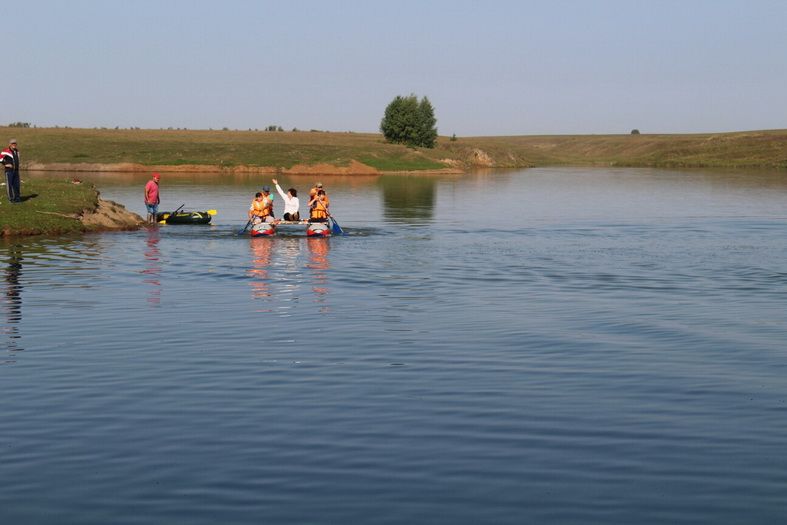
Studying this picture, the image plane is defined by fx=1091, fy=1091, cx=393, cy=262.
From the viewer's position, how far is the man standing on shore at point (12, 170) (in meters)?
38.7

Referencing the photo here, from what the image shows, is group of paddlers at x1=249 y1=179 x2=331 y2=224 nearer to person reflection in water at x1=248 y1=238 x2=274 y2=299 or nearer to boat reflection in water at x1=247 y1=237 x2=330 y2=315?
boat reflection in water at x1=247 y1=237 x2=330 y2=315

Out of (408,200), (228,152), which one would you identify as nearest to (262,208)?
(408,200)

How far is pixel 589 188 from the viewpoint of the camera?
298 feet

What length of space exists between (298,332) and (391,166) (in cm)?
10824

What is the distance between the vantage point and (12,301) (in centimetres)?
2286

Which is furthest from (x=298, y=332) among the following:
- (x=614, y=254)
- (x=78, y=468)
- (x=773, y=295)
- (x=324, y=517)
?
(x=614, y=254)

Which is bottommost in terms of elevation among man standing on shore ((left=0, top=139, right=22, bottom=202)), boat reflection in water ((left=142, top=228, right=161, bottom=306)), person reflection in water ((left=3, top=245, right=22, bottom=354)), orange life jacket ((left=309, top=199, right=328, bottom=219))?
boat reflection in water ((left=142, top=228, right=161, bottom=306))

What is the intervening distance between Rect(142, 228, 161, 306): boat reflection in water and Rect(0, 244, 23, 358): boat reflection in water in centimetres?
283

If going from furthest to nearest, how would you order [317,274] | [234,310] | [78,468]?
[317,274], [234,310], [78,468]

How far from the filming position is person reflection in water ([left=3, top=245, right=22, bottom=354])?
733 inches

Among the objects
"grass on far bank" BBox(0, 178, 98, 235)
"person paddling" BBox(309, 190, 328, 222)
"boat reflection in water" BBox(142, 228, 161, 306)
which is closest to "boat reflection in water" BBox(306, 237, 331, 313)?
"person paddling" BBox(309, 190, 328, 222)

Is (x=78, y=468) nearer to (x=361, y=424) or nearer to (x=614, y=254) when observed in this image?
(x=361, y=424)

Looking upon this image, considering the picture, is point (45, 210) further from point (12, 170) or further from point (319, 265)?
point (319, 265)

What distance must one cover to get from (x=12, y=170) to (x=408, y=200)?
1350 inches
